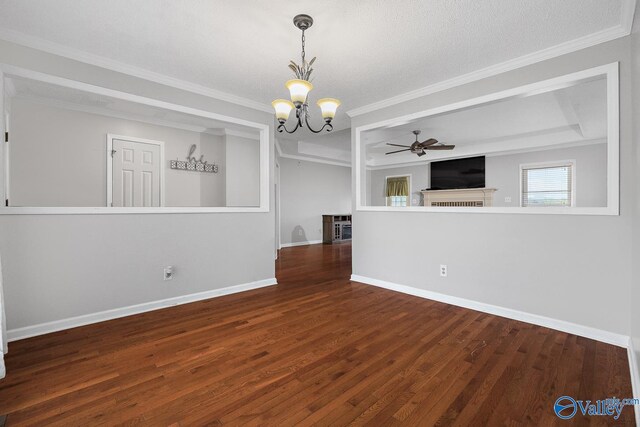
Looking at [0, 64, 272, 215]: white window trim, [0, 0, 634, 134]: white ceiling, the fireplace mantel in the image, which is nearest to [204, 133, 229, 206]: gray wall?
[0, 64, 272, 215]: white window trim

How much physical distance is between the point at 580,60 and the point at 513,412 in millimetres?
2872

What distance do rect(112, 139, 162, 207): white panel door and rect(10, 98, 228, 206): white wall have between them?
0.46 ft

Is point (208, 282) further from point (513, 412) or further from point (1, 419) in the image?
point (513, 412)

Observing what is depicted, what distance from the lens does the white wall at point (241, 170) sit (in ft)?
19.4

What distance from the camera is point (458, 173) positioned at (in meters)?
8.17

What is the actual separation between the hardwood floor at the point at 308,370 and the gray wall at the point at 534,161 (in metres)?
5.40

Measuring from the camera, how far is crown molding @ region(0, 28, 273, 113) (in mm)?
2527

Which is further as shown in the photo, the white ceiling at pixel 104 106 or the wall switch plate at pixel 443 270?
the white ceiling at pixel 104 106

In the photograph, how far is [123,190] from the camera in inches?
192

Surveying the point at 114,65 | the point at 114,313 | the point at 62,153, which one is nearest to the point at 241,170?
the point at 62,153

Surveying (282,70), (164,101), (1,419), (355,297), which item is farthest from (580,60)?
(1,419)

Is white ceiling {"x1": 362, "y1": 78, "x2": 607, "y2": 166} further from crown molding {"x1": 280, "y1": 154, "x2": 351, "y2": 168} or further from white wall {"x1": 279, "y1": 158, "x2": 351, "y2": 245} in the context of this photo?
white wall {"x1": 279, "y1": 158, "x2": 351, "y2": 245}

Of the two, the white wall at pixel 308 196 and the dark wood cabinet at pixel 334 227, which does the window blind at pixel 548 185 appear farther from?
the white wall at pixel 308 196

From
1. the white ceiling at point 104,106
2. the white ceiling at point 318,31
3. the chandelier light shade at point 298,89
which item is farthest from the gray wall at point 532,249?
the white ceiling at point 104,106
